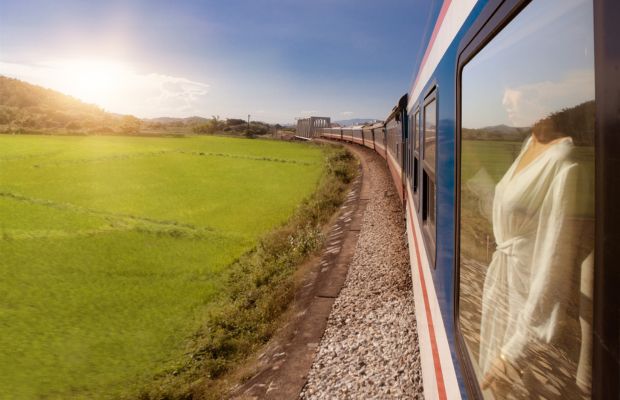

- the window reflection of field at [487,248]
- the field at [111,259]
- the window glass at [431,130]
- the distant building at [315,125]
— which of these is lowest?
the field at [111,259]

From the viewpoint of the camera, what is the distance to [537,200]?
3.20ft

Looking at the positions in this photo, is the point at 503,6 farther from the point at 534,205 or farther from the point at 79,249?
the point at 79,249

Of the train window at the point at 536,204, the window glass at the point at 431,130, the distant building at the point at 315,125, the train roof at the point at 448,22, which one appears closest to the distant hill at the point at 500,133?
the train window at the point at 536,204

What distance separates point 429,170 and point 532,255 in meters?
2.15

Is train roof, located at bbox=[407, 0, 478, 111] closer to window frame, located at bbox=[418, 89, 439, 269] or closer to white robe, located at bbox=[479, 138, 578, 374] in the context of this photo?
window frame, located at bbox=[418, 89, 439, 269]

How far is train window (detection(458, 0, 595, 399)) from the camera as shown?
77 cm

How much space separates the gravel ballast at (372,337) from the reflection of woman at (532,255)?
8.46 feet

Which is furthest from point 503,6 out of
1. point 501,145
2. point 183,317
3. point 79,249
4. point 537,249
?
point 79,249

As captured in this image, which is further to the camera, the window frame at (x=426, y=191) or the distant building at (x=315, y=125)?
the distant building at (x=315, y=125)

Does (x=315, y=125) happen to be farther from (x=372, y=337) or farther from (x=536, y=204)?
(x=536, y=204)

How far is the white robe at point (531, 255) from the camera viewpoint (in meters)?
0.86

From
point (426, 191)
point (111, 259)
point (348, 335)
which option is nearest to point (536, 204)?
point (426, 191)

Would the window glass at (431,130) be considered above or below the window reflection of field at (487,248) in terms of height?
above

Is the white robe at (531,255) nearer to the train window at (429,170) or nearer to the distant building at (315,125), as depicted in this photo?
the train window at (429,170)
